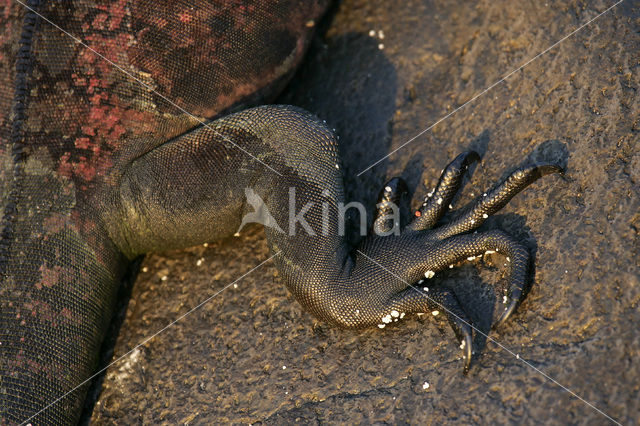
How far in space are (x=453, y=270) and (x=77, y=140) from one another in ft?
4.78

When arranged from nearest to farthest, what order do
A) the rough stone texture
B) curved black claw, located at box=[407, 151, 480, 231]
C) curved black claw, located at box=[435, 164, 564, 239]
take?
the rough stone texture < curved black claw, located at box=[435, 164, 564, 239] < curved black claw, located at box=[407, 151, 480, 231]

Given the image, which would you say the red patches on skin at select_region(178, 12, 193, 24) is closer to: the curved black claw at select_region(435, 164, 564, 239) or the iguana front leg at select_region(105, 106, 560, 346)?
the iguana front leg at select_region(105, 106, 560, 346)

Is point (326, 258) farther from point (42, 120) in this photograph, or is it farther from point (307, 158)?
point (42, 120)

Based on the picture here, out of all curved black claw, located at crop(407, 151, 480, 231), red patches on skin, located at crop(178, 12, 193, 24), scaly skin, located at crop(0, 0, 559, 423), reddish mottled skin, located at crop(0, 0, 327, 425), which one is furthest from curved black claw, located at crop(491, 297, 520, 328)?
red patches on skin, located at crop(178, 12, 193, 24)

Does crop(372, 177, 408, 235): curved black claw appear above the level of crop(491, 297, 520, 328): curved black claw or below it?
below

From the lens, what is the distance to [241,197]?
7.36 feet

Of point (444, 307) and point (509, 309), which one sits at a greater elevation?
point (509, 309)

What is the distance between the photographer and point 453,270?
209 cm

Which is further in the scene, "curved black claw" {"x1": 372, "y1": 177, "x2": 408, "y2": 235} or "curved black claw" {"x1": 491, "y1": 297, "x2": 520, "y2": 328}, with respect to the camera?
"curved black claw" {"x1": 372, "y1": 177, "x2": 408, "y2": 235}

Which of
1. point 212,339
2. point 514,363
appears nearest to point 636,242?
point 514,363

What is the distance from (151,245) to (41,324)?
1.72 ft

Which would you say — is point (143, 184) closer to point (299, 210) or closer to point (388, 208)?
point (299, 210)

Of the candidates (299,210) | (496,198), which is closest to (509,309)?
(496,198)

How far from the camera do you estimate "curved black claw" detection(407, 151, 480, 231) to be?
2.11 m
